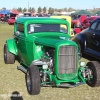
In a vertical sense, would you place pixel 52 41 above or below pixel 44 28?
below

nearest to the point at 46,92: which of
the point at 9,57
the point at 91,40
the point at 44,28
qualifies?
the point at 44,28

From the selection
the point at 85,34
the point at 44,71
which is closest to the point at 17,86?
the point at 44,71

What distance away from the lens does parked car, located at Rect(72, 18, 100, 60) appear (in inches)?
323

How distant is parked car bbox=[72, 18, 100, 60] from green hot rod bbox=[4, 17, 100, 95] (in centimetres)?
169

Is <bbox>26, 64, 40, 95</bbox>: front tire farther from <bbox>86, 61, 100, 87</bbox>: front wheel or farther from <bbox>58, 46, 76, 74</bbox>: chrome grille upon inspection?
<bbox>86, 61, 100, 87</bbox>: front wheel

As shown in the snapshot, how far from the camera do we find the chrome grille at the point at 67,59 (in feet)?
17.4

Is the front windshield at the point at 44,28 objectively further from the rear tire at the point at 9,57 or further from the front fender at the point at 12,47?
the rear tire at the point at 9,57

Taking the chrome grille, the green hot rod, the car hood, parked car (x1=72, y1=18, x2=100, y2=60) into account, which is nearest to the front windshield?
the green hot rod

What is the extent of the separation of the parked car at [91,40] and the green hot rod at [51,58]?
169cm

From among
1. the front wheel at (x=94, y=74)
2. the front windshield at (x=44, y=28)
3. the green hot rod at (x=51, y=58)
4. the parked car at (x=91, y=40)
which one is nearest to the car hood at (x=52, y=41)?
the green hot rod at (x=51, y=58)

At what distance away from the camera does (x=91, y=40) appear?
28.2 feet

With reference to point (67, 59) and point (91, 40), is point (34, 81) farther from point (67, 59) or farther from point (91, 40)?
point (91, 40)

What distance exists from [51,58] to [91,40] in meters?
3.31

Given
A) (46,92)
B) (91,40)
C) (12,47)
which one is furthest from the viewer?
(91,40)
